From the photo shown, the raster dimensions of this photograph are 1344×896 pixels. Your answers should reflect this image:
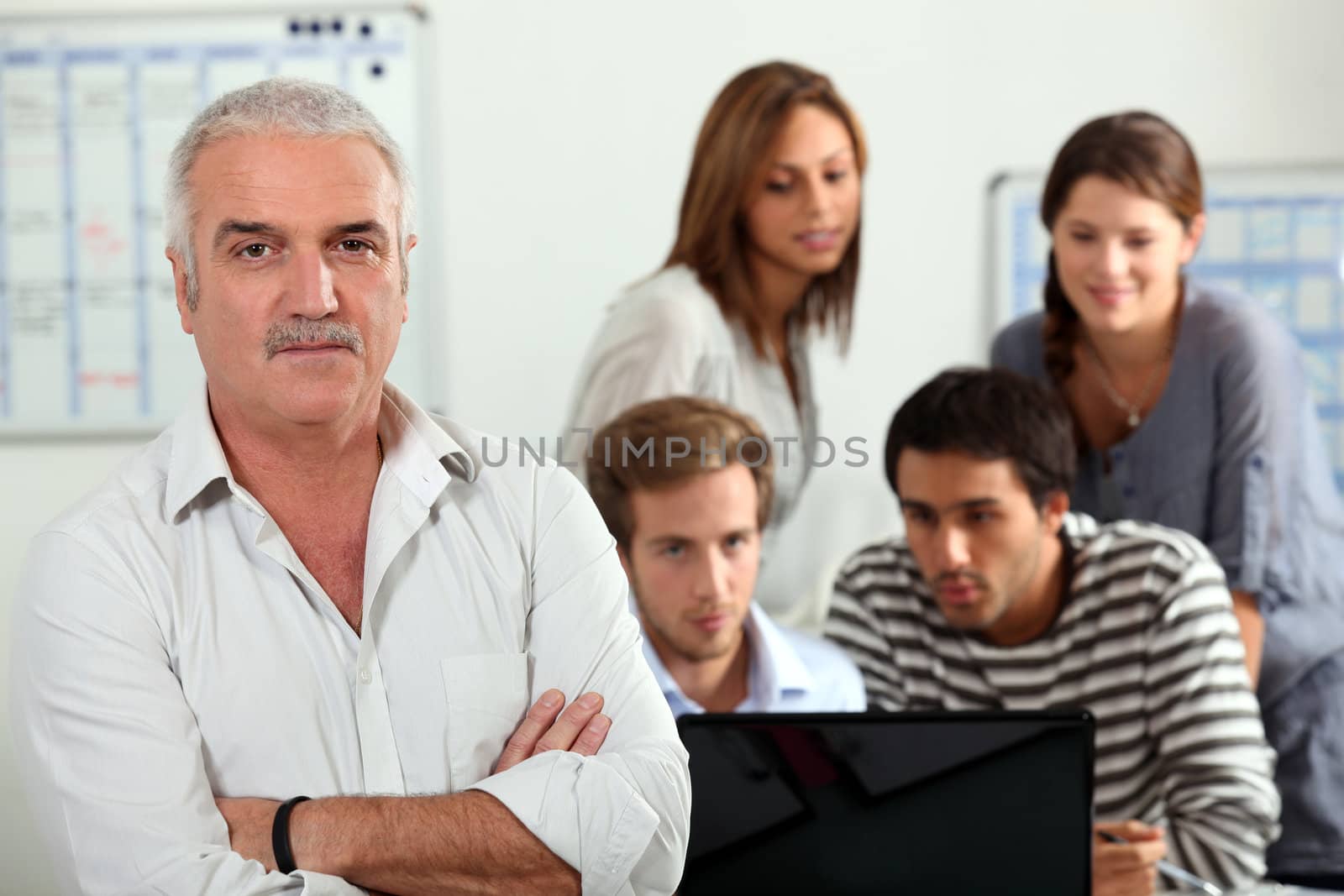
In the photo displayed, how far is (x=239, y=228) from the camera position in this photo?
100 centimetres

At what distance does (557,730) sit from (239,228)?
1.47 feet

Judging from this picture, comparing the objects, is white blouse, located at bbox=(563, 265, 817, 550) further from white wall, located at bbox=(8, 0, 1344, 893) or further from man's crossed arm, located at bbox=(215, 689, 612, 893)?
man's crossed arm, located at bbox=(215, 689, 612, 893)

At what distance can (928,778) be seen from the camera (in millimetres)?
1242

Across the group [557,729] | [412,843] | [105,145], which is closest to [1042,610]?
[557,729]

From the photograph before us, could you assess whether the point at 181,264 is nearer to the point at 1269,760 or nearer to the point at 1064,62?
the point at 1269,760

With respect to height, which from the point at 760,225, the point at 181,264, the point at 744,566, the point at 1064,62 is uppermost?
the point at 1064,62

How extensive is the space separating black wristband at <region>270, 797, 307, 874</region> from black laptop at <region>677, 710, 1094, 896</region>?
0.39 m

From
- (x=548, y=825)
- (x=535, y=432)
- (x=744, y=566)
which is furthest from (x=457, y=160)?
(x=548, y=825)

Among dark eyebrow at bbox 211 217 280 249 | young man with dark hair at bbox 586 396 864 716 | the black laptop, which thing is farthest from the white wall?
dark eyebrow at bbox 211 217 280 249

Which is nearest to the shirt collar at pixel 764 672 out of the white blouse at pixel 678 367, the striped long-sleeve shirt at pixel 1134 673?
the striped long-sleeve shirt at pixel 1134 673

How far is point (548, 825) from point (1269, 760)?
47.4 inches

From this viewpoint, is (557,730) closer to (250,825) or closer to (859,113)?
(250,825)

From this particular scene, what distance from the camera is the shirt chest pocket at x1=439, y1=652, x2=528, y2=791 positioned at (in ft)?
3.53

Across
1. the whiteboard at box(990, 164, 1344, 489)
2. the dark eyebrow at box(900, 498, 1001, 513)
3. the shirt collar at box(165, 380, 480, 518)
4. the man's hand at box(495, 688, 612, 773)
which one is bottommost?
the man's hand at box(495, 688, 612, 773)
